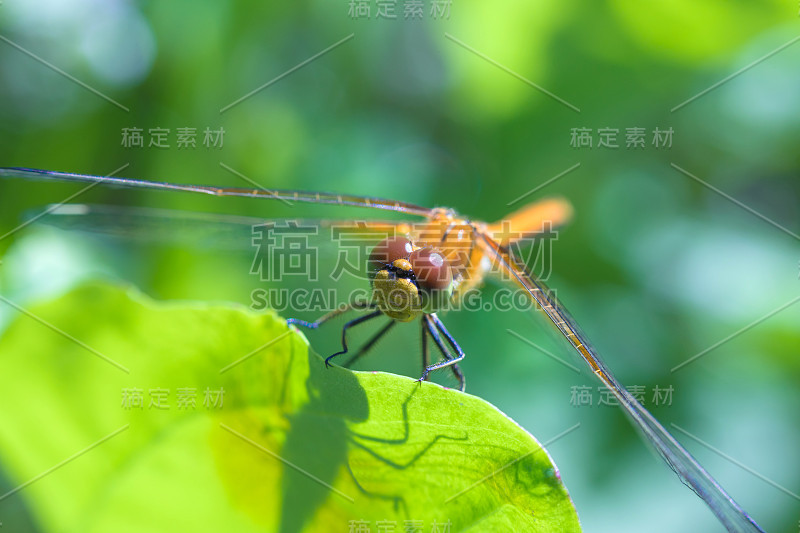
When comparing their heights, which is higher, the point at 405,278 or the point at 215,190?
the point at 215,190

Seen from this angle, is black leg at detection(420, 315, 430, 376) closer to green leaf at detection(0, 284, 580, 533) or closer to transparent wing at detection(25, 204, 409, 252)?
transparent wing at detection(25, 204, 409, 252)

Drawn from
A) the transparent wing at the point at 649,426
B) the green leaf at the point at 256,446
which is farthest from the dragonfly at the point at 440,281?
the green leaf at the point at 256,446

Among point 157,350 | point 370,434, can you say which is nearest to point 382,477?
point 370,434

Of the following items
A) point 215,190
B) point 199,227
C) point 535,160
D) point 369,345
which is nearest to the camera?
point 215,190

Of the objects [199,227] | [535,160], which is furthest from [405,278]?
[535,160]

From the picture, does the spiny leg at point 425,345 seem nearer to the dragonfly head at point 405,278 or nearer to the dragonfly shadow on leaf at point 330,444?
the dragonfly head at point 405,278

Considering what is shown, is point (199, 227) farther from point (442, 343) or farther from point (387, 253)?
point (442, 343)

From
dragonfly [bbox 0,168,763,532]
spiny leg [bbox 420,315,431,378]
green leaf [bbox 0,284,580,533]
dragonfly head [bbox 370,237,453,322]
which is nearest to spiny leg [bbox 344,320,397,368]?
dragonfly [bbox 0,168,763,532]
